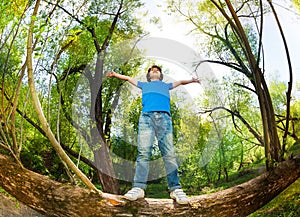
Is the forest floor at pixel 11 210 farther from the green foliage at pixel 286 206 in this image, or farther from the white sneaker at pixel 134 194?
the green foliage at pixel 286 206

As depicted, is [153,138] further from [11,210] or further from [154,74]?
[11,210]

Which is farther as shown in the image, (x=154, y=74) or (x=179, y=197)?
(x=154, y=74)

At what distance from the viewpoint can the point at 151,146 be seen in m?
1.82

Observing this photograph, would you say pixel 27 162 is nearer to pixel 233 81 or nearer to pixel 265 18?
pixel 233 81

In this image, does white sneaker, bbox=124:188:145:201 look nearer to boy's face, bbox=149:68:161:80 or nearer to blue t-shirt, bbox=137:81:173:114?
blue t-shirt, bbox=137:81:173:114

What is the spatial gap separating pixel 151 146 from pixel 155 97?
0.26 m

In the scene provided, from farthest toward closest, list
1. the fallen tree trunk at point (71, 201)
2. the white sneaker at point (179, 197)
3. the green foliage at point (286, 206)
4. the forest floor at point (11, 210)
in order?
the forest floor at point (11, 210)
the green foliage at point (286, 206)
the white sneaker at point (179, 197)
the fallen tree trunk at point (71, 201)

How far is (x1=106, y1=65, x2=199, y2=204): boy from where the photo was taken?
A: 5.76 feet

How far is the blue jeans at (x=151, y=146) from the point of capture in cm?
176

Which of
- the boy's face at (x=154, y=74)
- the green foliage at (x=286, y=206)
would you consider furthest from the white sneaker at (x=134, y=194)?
the green foliage at (x=286, y=206)

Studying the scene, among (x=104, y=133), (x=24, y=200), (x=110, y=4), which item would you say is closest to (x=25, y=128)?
(x=104, y=133)

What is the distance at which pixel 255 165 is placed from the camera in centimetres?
400

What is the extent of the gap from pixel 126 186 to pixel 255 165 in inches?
55.9

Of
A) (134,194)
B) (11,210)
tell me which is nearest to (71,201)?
(134,194)
